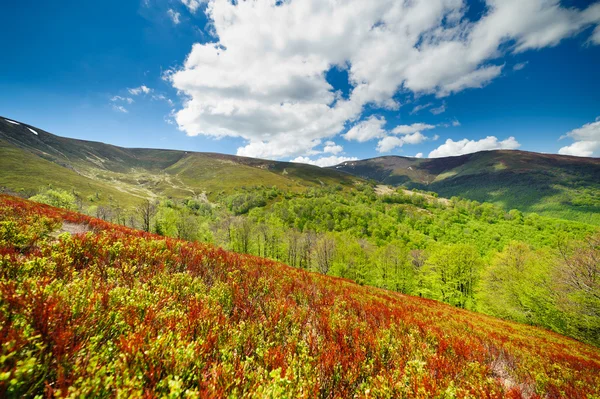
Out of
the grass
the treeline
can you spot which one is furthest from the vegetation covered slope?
the grass

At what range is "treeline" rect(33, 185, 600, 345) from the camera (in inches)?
912

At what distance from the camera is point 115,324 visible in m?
3.45

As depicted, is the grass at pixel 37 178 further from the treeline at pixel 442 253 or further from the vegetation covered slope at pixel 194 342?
the vegetation covered slope at pixel 194 342

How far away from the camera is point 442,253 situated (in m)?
51.3

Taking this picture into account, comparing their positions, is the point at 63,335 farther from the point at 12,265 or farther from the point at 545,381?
the point at 545,381

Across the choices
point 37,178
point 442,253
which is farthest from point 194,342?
point 37,178

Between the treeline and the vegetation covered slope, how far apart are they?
71.7 ft

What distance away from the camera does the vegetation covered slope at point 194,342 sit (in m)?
2.53

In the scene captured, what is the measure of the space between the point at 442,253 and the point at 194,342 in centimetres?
5998

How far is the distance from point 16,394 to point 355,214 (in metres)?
121

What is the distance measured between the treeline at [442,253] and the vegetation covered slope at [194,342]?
71.7 ft

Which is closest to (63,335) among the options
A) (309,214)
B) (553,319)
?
(553,319)

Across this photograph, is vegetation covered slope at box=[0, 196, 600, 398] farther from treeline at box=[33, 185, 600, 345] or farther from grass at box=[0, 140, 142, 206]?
grass at box=[0, 140, 142, 206]

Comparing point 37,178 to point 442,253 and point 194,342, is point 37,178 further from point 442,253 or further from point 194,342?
point 442,253
